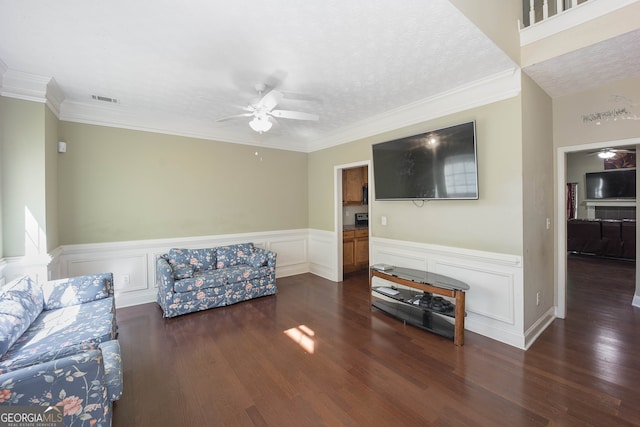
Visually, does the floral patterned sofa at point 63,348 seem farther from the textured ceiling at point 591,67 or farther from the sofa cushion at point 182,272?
the textured ceiling at point 591,67

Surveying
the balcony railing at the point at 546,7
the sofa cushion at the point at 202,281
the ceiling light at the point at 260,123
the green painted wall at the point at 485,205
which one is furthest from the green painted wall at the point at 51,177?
the balcony railing at the point at 546,7

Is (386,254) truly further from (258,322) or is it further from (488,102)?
(488,102)

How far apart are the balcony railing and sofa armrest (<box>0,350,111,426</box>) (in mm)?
4276

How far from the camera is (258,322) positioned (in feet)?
10.7

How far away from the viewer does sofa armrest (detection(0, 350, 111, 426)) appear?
3.92ft

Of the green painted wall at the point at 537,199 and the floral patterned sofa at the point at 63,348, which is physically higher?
the green painted wall at the point at 537,199

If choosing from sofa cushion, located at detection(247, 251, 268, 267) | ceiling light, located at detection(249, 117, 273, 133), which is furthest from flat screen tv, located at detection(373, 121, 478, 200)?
sofa cushion, located at detection(247, 251, 268, 267)

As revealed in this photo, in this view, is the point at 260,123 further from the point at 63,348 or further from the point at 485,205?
the point at 485,205

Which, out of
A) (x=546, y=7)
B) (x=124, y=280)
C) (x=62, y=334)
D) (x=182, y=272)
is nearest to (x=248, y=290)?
(x=182, y=272)

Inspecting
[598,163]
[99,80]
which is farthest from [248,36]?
[598,163]

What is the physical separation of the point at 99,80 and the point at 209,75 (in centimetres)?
118

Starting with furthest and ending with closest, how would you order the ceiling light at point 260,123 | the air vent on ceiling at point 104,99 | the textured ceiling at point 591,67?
1. the air vent on ceiling at point 104,99
2. the ceiling light at point 260,123
3. the textured ceiling at point 591,67

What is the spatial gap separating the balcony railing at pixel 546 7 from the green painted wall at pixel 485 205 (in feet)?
2.53

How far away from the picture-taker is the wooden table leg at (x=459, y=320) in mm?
2682
